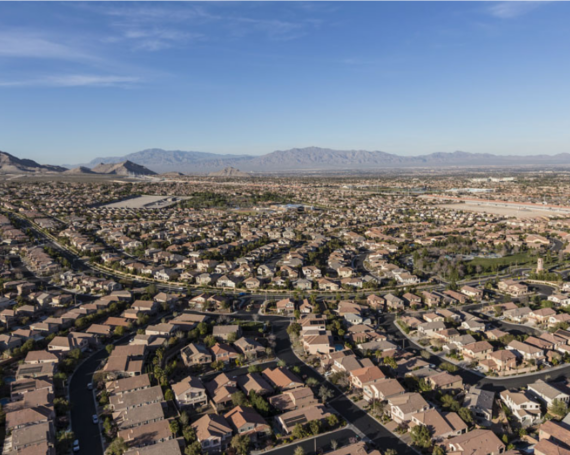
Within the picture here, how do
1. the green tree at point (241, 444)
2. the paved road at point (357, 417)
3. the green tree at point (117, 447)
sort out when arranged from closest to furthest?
the green tree at point (117, 447) < the green tree at point (241, 444) < the paved road at point (357, 417)

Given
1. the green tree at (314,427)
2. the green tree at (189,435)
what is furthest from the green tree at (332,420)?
the green tree at (189,435)

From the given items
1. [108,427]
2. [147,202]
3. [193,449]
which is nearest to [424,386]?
[193,449]

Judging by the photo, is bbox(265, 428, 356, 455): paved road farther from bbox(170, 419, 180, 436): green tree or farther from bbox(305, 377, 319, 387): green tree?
bbox(170, 419, 180, 436): green tree

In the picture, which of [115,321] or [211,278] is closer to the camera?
[115,321]

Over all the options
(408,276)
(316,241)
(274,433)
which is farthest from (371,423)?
(316,241)

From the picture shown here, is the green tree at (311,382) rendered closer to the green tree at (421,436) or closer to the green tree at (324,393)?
the green tree at (324,393)

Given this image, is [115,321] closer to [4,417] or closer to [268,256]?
[4,417]

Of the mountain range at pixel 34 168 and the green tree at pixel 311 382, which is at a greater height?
the mountain range at pixel 34 168

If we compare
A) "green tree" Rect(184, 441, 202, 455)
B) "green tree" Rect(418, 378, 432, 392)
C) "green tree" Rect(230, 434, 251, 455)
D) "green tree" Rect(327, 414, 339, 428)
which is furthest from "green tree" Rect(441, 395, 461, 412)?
"green tree" Rect(184, 441, 202, 455)

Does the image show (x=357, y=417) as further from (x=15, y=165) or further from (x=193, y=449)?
(x=15, y=165)
